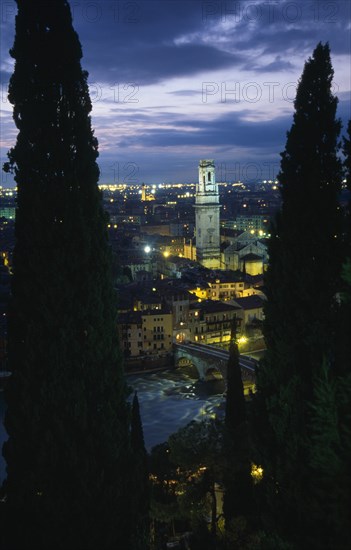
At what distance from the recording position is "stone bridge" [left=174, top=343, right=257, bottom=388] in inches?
635

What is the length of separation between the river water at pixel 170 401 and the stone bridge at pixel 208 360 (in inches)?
12.4

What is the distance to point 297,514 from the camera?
306 cm

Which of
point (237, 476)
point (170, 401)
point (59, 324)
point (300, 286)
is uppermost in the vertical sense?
point (300, 286)

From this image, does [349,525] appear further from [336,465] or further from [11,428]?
[11,428]

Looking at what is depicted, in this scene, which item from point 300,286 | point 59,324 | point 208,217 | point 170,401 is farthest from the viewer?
point 208,217

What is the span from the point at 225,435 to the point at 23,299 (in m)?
3.48

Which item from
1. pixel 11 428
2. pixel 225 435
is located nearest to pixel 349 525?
pixel 11 428

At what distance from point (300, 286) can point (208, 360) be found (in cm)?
1451

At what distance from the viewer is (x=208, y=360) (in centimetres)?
1778

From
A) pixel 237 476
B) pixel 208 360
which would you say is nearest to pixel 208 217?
pixel 208 360

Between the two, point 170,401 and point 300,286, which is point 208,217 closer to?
point 170,401

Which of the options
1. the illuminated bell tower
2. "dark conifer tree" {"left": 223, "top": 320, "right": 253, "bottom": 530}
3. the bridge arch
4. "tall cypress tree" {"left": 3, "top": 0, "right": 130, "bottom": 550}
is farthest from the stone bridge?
the illuminated bell tower

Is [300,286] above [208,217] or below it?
below

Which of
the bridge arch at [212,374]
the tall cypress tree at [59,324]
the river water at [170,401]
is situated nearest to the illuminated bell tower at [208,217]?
the river water at [170,401]
